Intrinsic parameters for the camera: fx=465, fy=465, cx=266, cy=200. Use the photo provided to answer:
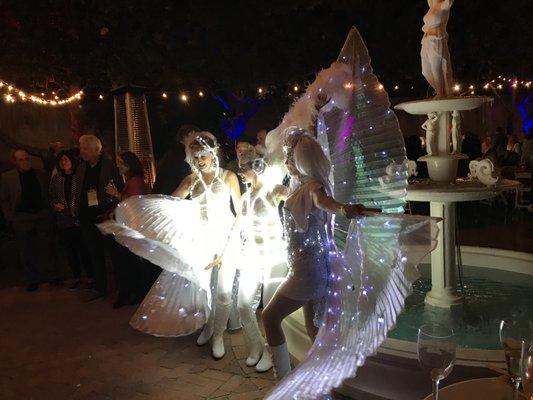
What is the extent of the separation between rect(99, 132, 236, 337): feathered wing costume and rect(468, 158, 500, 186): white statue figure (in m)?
2.10

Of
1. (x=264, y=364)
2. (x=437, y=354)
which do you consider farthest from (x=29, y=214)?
(x=437, y=354)

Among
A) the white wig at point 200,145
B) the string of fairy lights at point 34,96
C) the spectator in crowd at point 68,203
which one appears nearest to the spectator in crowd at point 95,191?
the spectator in crowd at point 68,203

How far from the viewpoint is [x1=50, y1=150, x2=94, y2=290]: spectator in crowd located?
5672 mm

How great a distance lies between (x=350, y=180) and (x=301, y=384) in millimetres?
1384

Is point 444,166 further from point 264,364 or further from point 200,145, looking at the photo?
point 264,364

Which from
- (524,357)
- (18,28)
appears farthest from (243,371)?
(18,28)

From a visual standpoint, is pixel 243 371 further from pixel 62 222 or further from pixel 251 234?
pixel 62 222

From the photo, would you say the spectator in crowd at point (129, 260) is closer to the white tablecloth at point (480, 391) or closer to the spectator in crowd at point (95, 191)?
the spectator in crowd at point (95, 191)

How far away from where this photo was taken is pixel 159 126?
45.2 feet

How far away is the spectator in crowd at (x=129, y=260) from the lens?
5.16 metres

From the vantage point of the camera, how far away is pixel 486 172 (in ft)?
12.3

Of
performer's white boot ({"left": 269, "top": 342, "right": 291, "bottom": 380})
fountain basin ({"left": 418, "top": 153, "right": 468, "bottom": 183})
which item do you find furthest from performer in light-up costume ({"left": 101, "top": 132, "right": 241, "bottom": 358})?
fountain basin ({"left": 418, "top": 153, "right": 468, "bottom": 183})

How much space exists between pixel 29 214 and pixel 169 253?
331 centimetres

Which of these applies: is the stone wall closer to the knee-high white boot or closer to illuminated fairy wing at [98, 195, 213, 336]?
illuminated fairy wing at [98, 195, 213, 336]
